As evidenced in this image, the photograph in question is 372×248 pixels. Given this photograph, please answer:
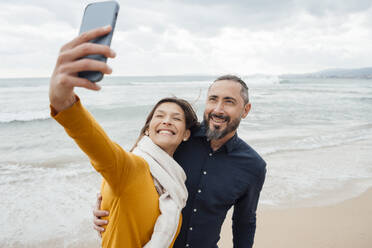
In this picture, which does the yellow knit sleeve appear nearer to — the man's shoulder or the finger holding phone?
the finger holding phone

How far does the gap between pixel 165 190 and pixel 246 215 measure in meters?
1.08

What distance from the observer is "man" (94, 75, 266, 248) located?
222cm

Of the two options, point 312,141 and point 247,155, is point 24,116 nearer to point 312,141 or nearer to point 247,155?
point 312,141

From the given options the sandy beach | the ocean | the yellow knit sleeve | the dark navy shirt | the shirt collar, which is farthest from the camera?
the ocean

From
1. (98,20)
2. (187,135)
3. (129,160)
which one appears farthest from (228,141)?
(98,20)

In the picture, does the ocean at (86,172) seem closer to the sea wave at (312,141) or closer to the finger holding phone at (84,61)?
the sea wave at (312,141)

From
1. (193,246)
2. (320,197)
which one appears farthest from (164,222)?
(320,197)

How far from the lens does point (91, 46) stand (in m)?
0.83

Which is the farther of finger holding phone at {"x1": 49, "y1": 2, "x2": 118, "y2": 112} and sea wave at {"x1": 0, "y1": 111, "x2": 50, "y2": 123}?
sea wave at {"x1": 0, "y1": 111, "x2": 50, "y2": 123}

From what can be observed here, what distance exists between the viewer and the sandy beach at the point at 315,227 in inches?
165

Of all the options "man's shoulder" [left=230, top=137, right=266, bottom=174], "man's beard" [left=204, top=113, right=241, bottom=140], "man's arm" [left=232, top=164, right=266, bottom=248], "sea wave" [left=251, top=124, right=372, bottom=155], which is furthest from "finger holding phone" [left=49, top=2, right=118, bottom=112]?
"sea wave" [left=251, top=124, right=372, bottom=155]

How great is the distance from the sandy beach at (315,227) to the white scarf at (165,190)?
292 cm

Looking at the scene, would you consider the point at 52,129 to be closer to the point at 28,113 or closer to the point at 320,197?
the point at 28,113

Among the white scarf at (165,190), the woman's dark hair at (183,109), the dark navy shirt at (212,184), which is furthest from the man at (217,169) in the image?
the white scarf at (165,190)
